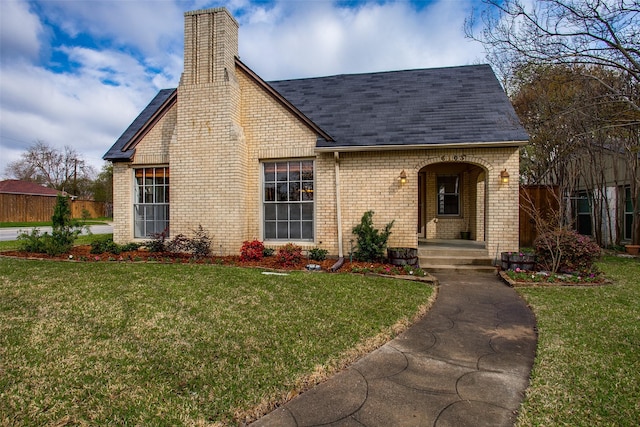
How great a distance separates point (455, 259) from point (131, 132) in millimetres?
10471

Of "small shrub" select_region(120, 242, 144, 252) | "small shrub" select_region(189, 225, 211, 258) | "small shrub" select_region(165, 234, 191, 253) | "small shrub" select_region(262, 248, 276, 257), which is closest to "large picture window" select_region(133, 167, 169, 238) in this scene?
"small shrub" select_region(120, 242, 144, 252)

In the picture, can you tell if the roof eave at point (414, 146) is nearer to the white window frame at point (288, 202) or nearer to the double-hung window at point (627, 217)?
the white window frame at point (288, 202)

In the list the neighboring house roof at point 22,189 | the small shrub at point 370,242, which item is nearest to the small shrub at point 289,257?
the small shrub at point 370,242

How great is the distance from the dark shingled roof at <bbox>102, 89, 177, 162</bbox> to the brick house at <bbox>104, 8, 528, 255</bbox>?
0.09m

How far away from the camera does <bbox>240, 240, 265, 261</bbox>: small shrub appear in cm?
895

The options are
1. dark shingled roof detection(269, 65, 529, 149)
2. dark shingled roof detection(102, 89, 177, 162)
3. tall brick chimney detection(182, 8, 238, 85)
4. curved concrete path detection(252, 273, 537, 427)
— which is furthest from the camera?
dark shingled roof detection(102, 89, 177, 162)

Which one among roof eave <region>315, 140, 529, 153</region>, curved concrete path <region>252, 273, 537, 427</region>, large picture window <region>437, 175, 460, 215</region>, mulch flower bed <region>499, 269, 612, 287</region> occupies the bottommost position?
curved concrete path <region>252, 273, 537, 427</region>

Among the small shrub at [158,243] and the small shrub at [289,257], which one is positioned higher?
the small shrub at [158,243]

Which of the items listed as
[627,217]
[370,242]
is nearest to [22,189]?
[370,242]

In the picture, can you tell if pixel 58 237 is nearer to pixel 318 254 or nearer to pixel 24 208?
pixel 318 254

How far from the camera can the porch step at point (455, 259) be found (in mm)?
8672

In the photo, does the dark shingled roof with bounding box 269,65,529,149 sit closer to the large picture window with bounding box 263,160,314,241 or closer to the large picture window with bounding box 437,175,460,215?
the large picture window with bounding box 263,160,314,241

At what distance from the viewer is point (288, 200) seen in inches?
391

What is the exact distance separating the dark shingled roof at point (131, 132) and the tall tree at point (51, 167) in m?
44.0
